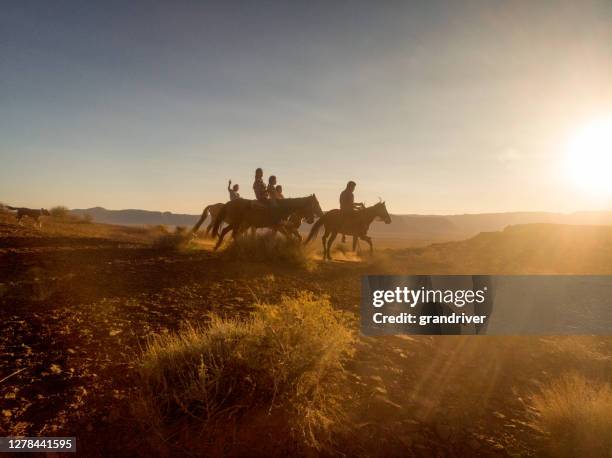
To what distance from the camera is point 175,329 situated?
186 inches

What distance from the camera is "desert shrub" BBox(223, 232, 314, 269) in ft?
35.2

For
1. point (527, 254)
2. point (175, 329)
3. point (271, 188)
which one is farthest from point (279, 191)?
point (527, 254)

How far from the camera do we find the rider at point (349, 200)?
49.0ft

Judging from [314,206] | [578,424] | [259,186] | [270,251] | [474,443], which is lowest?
[474,443]

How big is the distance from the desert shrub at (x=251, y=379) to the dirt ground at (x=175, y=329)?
9.9 inches

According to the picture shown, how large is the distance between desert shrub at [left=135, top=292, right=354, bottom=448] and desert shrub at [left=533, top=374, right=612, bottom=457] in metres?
2.19

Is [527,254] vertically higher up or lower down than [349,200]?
lower down

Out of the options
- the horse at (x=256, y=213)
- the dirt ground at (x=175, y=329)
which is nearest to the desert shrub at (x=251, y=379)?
the dirt ground at (x=175, y=329)

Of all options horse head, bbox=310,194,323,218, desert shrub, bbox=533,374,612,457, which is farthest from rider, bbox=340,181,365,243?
desert shrub, bbox=533,374,612,457

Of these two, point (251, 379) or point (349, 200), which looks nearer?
point (251, 379)

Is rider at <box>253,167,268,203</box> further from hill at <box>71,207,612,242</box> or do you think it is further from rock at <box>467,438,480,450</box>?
hill at <box>71,207,612,242</box>

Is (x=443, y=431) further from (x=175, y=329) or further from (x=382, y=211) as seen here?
(x=382, y=211)

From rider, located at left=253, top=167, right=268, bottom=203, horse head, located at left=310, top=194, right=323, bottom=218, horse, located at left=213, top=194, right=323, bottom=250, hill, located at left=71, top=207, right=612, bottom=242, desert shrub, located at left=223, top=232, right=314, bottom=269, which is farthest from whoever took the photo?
hill, located at left=71, top=207, right=612, bottom=242

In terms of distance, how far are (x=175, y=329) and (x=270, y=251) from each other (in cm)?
633
